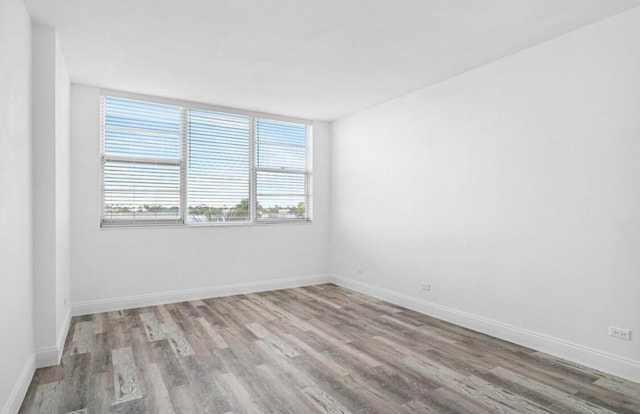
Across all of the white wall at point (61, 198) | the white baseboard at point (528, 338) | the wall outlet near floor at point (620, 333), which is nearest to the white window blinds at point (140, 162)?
the white wall at point (61, 198)

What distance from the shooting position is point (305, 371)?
2.83 meters

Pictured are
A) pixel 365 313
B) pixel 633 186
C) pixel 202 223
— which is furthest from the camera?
pixel 202 223

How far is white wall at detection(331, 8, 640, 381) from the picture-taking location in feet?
9.05

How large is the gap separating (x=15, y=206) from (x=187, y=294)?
112 inches

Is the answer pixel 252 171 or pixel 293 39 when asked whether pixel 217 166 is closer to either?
pixel 252 171

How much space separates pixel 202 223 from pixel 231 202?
0.52 m

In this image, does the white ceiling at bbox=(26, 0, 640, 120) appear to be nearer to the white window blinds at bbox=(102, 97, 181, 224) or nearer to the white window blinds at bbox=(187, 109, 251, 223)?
the white window blinds at bbox=(102, 97, 181, 224)

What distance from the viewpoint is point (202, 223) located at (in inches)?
201

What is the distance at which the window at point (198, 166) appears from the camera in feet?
15.1

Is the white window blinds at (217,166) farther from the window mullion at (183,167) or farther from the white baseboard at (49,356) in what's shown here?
the white baseboard at (49,356)

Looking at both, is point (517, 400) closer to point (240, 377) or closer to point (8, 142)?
point (240, 377)

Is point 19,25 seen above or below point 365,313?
above

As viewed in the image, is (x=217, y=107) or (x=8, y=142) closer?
(x=8, y=142)

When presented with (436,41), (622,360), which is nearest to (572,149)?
(436,41)
